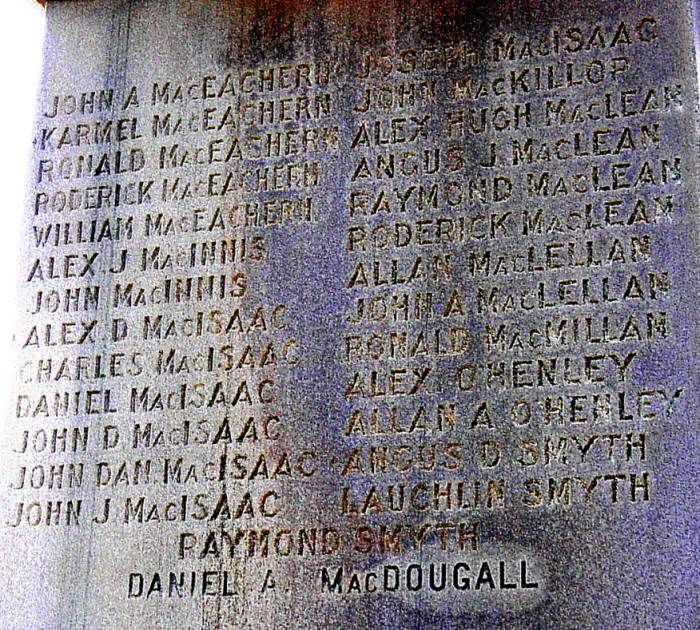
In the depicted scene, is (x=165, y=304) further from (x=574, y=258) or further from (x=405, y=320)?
(x=574, y=258)

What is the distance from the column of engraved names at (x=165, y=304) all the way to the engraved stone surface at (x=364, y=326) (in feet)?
0.05

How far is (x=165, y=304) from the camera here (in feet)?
30.5

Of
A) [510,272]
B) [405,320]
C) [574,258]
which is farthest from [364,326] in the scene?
[574,258]

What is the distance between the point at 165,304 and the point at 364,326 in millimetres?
1146

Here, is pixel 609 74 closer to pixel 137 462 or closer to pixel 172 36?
pixel 172 36

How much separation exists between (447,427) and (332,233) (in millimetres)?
1269

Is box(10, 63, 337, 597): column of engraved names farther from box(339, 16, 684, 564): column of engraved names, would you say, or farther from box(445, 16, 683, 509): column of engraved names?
box(445, 16, 683, 509): column of engraved names

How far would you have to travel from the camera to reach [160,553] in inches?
347

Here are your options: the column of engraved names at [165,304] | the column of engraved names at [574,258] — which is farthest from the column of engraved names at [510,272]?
the column of engraved names at [165,304]

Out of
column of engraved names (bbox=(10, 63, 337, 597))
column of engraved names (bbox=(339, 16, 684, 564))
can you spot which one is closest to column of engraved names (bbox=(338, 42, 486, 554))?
column of engraved names (bbox=(339, 16, 684, 564))

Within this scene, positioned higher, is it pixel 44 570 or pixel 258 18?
pixel 258 18

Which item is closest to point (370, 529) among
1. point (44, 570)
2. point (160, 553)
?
point (160, 553)

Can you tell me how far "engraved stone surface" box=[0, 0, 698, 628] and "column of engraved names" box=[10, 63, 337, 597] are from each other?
0.02m

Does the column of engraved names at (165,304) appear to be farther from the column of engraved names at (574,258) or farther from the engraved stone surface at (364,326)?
the column of engraved names at (574,258)
